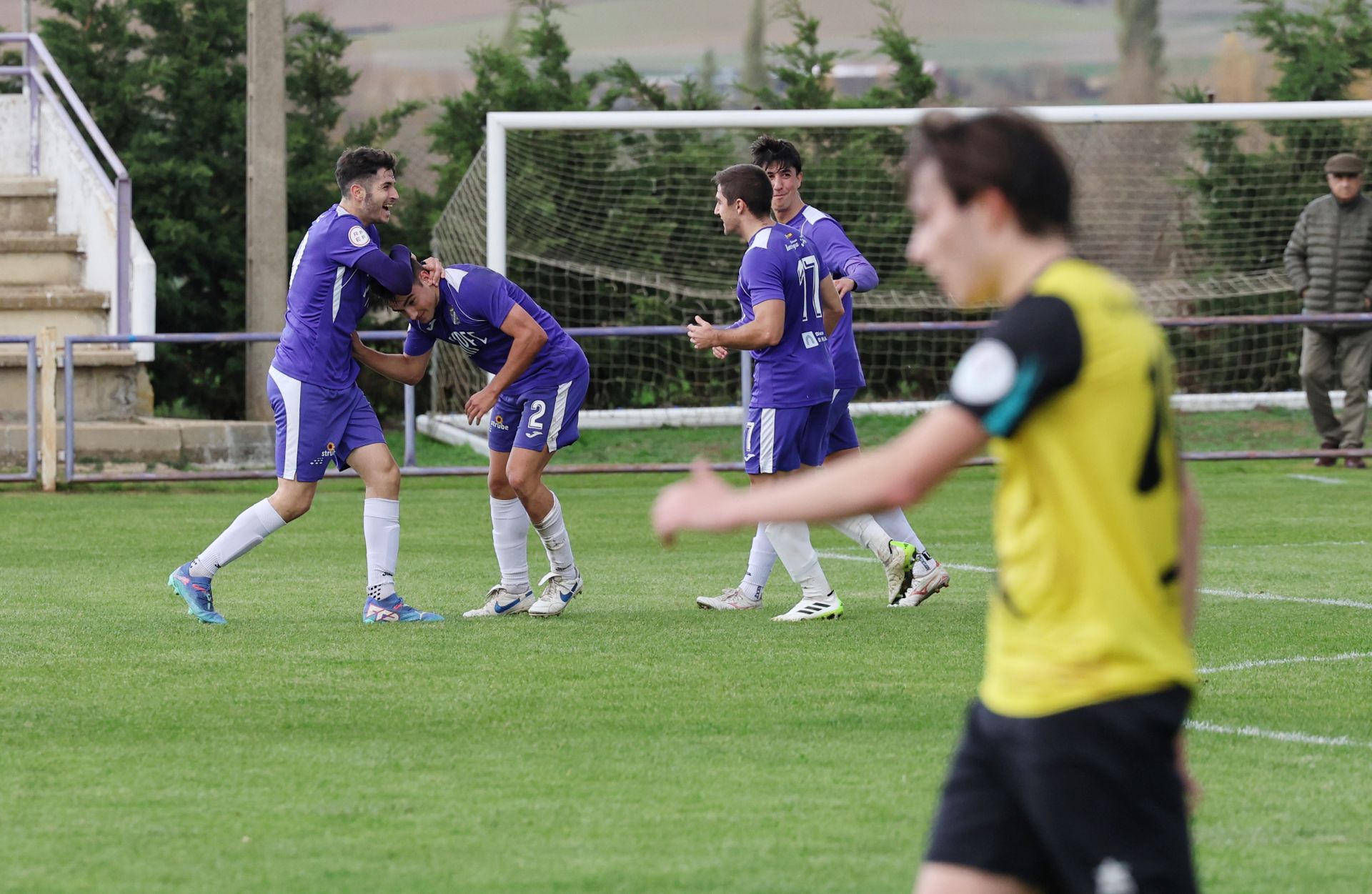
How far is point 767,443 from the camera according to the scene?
8.24 metres

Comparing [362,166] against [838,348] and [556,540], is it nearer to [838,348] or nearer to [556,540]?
[556,540]

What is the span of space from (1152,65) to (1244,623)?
649 inches

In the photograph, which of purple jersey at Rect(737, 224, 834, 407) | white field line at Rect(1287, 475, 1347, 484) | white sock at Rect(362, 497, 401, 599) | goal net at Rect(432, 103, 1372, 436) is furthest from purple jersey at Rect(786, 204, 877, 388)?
goal net at Rect(432, 103, 1372, 436)

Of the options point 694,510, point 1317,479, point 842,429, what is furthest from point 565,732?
point 1317,479

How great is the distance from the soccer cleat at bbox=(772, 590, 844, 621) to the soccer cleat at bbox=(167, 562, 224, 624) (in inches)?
95.8

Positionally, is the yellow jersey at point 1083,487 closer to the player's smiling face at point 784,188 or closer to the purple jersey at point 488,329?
the purple jersey at point 488,329

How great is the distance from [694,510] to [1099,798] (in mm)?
691

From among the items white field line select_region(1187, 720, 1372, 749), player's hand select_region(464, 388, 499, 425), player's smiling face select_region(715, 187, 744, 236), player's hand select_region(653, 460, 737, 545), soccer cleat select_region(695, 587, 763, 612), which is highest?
player's smiling face select_region(715, 187, 744, 236)

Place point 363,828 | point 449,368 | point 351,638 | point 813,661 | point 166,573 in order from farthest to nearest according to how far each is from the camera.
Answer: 1. point 449,368
2. point 166,573
3. point 351,638
4. point 813,661
5. point 363,828

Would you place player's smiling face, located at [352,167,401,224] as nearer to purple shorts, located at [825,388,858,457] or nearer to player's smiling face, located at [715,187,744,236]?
player's smiling face, located at [715,187,744,236]

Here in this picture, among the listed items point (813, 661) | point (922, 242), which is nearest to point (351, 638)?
point (813, 661)

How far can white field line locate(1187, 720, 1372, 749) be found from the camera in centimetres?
555

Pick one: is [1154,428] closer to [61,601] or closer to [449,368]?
[61,601]

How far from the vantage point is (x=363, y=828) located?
4.57 metres
